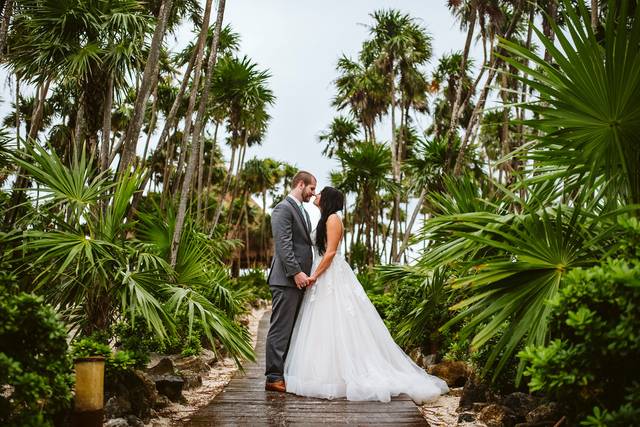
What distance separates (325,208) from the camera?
562 centimetres

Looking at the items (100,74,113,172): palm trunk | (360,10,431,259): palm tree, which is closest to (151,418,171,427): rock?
(100,74,113,172): palm trunk

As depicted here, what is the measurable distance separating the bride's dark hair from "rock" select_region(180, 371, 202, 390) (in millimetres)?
2017

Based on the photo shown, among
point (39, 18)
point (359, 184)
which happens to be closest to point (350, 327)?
point (39, 18)

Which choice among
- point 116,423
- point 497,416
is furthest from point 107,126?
point 497,416

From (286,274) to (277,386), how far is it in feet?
3.76

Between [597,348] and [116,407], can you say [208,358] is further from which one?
[597,348]

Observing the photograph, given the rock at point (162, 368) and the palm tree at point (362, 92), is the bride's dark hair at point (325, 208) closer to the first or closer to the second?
→ the rock at point (162, 368)

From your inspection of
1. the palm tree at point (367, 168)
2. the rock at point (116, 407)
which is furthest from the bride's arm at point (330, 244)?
the palm tree at point (367, 168)

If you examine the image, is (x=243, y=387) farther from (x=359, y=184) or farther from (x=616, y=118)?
(x=359, y=184)

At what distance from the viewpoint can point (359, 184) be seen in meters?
19.6

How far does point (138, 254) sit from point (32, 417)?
215 cm

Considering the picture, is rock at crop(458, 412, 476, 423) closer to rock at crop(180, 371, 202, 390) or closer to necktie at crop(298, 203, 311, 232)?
necktie at crop(298, 203, 311, 232)

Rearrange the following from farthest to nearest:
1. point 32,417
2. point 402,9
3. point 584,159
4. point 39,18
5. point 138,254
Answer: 1. point 402,9
2. point 39,18
3. point 138,254
4. point 584,159
5. point 32,417

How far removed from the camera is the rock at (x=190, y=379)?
18.0ft
